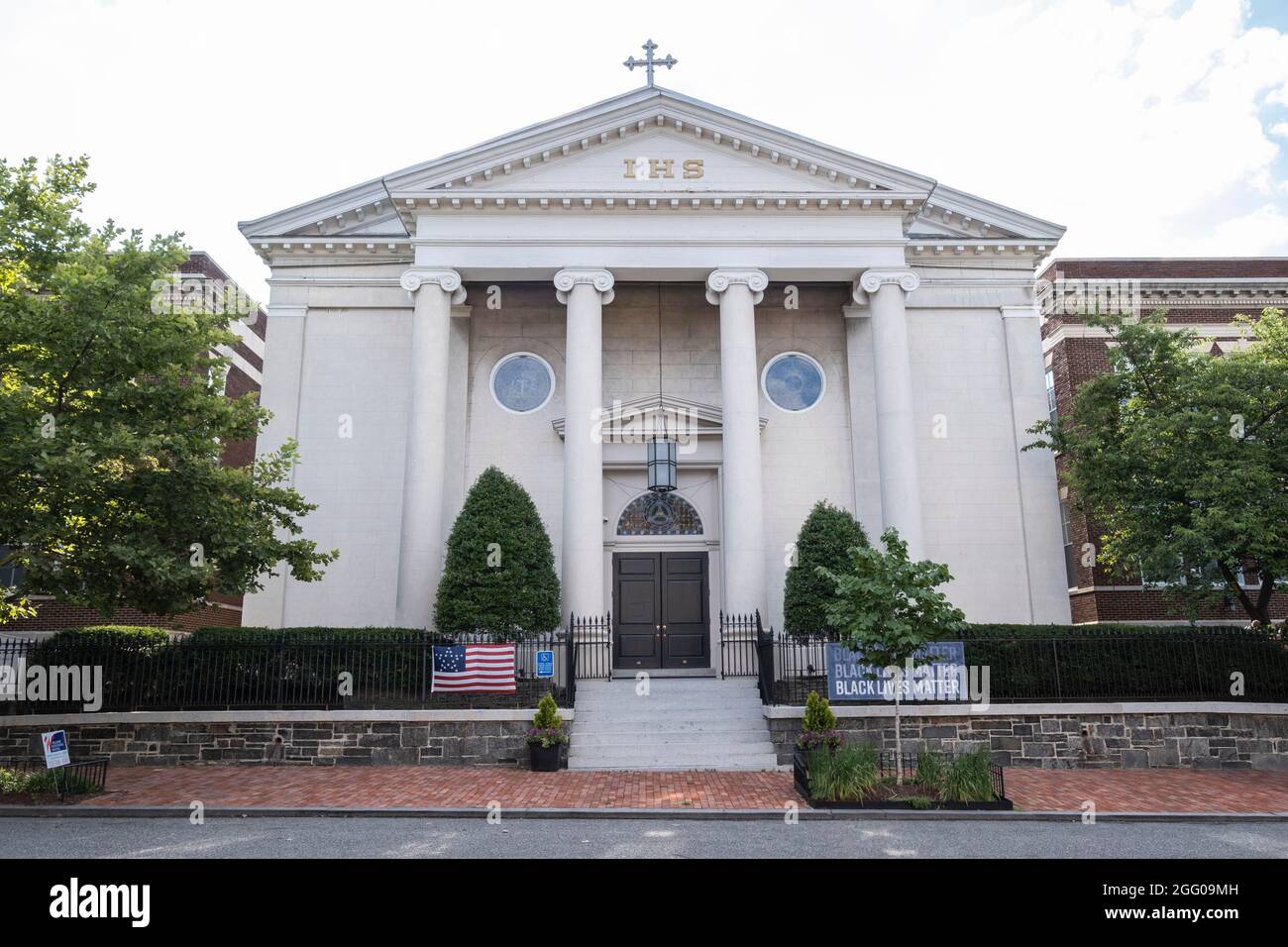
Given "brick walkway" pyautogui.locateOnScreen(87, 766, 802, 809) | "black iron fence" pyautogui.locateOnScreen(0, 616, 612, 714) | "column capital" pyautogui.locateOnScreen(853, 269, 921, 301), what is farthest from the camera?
"column capital" pyautogui.locateOnScreen(853, 269, 921, 301)

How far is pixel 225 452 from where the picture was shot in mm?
20797

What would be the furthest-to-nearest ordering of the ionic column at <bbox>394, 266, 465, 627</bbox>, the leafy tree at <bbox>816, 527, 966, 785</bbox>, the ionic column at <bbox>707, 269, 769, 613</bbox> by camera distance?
the ionic column at <bbox>707, 269, 769, 613</bbox>, the ionic column at <bbox>394, 266, 465, 627</bbox>, the leafy tree at <bbox>816, 527, 966, 785</bbox>

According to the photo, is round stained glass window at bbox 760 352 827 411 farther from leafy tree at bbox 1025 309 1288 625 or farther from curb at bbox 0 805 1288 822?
curb at bbox 0 805 1288 822

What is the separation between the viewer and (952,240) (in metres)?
23.2

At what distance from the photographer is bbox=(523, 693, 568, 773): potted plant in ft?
49.8

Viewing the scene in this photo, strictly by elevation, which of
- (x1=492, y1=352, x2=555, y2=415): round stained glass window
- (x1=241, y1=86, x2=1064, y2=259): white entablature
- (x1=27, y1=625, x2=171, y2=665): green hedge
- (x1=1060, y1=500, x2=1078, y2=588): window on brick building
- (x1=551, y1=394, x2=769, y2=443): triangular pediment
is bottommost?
(x1=27, y1=625, x2=171, y2=665): green hedge

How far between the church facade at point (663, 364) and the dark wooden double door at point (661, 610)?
6 cm

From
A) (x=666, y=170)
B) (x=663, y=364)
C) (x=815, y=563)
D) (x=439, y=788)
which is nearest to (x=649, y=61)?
(x=666, y=170)

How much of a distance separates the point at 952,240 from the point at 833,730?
46.1 feet

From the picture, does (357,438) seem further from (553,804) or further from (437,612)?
(553,804)

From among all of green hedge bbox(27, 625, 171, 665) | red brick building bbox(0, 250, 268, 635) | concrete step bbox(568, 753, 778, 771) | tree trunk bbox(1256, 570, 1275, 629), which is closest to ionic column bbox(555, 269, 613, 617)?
concrete step bbox(568, 753, 778, 771)

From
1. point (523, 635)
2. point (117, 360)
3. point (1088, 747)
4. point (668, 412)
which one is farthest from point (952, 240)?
point (117, 360)

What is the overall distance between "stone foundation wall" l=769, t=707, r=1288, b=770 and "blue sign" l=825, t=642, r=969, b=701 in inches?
15.2

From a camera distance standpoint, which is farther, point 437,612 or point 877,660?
point 437,612
